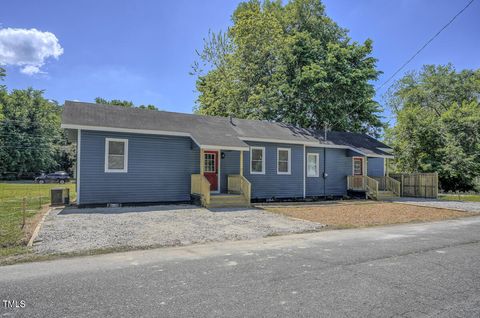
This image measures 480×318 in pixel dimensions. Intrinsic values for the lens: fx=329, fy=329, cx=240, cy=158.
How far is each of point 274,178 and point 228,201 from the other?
157 inches

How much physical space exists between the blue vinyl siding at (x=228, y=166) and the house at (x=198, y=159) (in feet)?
0.16

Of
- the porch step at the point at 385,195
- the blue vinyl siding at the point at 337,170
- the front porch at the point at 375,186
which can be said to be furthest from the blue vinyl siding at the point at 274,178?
the porch step at the point at 385,195

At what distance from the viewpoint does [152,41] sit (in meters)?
20.4

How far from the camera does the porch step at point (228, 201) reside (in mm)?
13930

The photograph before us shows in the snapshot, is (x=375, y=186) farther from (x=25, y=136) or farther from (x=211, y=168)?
(x=25, y=136)

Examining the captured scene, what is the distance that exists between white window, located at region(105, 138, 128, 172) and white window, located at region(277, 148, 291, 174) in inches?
312

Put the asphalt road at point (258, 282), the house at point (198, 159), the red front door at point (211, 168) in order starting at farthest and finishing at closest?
1. the red front door at point (211, 168)
2. the house at point (198, 159)
3. the asphalt road at point (258, 282)

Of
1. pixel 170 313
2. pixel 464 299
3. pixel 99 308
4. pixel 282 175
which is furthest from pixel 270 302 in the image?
pixel 282 175

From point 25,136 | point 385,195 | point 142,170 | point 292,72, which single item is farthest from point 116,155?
point 25,136

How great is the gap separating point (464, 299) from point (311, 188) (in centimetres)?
1481

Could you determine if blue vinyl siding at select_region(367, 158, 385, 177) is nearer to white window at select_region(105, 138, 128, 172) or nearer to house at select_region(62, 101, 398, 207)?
house at select_region(62, 101, 398, 207)

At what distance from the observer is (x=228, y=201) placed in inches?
560

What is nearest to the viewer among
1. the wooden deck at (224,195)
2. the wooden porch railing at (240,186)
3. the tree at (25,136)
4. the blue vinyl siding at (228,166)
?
the wooden deck at (224,195)

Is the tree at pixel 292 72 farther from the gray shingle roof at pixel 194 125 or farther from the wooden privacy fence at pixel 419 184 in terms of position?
the wooden privacy fence at pixel 419 184
